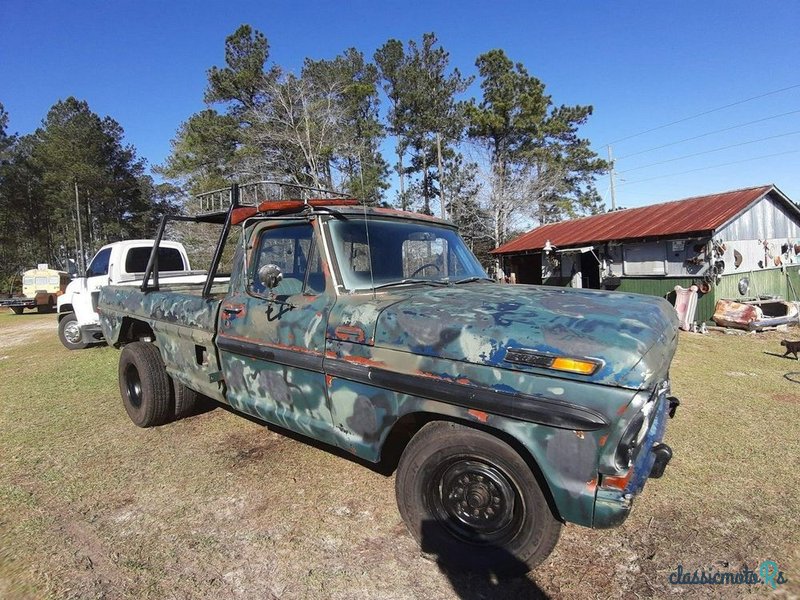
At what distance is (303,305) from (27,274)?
28287mm

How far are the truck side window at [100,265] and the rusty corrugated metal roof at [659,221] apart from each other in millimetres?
13649

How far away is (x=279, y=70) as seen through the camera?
2527cm

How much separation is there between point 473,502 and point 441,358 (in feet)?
2.66

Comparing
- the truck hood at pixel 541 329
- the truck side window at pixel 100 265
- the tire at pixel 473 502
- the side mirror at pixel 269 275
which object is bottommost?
the tire at pixel 473 502

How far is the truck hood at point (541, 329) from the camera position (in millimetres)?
1957

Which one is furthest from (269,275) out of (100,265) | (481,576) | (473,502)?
(100,265)

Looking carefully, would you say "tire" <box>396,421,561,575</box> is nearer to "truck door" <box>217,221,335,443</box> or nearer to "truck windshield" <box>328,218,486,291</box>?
"truck door" <box>217,221,335,443</box>

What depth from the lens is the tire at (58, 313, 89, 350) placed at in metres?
9.70

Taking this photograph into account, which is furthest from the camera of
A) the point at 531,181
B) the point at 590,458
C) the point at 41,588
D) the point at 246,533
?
the point at 531,181

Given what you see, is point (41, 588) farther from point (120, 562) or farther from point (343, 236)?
point (343, 236)

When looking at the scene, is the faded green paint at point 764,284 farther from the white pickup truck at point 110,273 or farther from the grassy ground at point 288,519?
the white pickup truck at point 110,273

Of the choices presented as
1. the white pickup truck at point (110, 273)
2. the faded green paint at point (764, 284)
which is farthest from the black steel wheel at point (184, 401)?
the faded green paint at point (764, 284)

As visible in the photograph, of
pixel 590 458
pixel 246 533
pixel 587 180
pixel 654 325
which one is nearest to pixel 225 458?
pixel 246 533

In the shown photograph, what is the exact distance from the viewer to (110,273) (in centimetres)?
842
